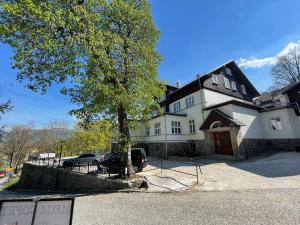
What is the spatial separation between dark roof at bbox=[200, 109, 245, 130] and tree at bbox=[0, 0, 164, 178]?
897 cm

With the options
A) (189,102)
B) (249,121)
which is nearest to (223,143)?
(249,121)

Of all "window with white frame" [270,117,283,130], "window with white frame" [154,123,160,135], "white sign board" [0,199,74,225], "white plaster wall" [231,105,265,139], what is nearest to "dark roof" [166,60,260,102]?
"white plaster wall" [231,105,265,139]

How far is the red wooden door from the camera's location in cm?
1906

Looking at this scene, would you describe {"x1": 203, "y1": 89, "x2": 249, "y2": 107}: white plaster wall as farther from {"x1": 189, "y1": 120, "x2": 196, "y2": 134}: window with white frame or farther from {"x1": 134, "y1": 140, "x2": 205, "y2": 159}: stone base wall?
{"x1": 134, "y1": 140, "x2": 205, "y2": 159}: stone base wall

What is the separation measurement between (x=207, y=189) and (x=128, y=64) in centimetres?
961

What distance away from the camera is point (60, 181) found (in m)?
16.4

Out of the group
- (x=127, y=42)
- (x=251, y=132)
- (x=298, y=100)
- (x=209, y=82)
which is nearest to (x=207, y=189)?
(x=127, y=42)

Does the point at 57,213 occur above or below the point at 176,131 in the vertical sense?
below

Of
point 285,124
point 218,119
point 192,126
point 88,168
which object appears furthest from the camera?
point 192,126

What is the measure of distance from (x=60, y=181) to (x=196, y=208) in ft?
48.0

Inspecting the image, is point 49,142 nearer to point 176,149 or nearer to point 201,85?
point 176,149

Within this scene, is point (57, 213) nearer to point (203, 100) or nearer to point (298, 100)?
point (203, 100)

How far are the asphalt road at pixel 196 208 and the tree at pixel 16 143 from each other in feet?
157

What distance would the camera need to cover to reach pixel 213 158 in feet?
65.2
